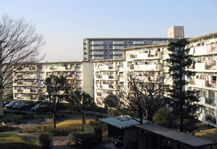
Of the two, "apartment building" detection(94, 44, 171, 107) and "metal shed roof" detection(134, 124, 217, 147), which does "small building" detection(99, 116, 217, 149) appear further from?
"apartment building" detection(94, 44, 171, 107)

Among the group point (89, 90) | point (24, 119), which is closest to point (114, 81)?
point (89, 90)

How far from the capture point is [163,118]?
578 inches

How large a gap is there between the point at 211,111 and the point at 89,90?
24677 millimetres

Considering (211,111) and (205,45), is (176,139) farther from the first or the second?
(205,45)

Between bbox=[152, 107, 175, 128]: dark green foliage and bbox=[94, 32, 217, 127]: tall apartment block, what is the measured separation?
2324mm

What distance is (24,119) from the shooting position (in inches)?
1126

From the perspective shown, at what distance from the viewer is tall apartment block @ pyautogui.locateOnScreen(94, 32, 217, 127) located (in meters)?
18.9

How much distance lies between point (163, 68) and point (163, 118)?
12.2 m

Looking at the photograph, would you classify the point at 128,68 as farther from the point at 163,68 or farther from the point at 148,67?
the point at 163,68

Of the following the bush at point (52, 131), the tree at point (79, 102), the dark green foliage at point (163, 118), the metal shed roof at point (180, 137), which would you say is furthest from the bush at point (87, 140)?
the tree at point (79, 102)

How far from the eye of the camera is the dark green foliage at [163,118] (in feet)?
47.4

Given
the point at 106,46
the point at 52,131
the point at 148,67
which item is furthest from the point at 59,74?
the point at 106,46

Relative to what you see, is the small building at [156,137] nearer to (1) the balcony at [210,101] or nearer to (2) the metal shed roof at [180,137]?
(2) the metal shed roof at [180,137]

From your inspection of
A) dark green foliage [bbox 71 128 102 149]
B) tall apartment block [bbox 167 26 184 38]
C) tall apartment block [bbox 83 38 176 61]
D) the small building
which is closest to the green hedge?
dark green foliage [bbox 71 128 102 149]
